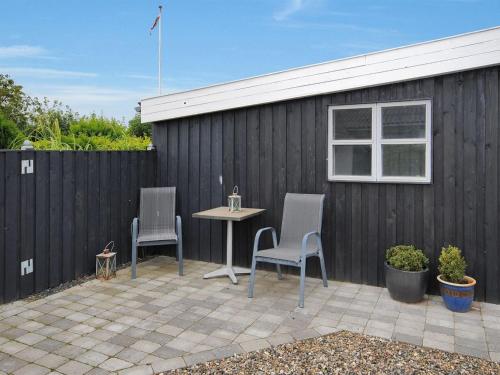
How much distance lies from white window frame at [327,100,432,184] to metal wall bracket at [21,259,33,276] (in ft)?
10.8

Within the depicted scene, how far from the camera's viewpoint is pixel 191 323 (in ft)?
11.1

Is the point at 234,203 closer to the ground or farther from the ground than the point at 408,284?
farther from the ground

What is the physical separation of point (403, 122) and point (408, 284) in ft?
5.56

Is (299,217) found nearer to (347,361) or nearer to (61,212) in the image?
(347,361)

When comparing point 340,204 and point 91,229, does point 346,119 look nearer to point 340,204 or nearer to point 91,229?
point 340,204

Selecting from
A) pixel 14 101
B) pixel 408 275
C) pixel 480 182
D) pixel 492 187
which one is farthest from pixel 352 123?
pixel 14 101

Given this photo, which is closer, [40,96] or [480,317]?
[480,317]

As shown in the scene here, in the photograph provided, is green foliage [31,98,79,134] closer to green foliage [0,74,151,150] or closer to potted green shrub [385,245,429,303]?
green foliage [0,74,151,150]

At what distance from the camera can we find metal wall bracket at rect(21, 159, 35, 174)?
12.9 feet

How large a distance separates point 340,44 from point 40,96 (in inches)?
507

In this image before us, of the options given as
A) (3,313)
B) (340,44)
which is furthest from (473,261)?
(340,44)

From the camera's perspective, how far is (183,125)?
5.61m

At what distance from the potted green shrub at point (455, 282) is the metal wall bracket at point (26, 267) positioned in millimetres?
4019

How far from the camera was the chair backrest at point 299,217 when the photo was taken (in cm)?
444
